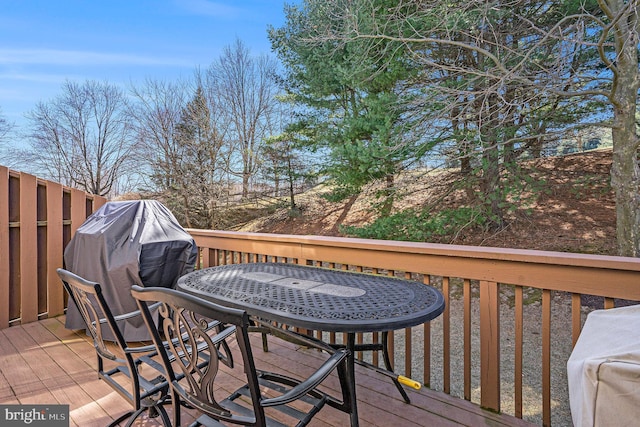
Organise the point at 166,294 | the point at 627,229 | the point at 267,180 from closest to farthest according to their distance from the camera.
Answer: the point at 166,294
the point at 627,229
the point at 267,180

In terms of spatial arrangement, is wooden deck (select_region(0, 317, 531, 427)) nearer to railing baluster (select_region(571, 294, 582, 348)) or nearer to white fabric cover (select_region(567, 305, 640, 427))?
railing baluster (select_region(571, 294, 582, 348))

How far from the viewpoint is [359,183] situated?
24.8ft

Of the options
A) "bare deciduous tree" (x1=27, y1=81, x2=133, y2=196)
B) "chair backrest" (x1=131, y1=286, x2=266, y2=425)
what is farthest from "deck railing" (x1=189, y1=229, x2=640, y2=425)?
"bare deciduous tree" (x1=27, y1=81, x2=133, y2=196)

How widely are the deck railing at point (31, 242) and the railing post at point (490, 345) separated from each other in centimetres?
352

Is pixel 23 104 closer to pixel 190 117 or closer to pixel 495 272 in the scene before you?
pixel 190 117

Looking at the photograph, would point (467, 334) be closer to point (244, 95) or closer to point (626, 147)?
point (626, 147)

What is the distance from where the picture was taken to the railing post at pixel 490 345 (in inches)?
69.8

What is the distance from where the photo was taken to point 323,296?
160cm

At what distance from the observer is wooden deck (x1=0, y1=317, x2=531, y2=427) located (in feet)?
5.77

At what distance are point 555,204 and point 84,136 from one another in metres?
12.7

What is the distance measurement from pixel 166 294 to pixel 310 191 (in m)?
10.1

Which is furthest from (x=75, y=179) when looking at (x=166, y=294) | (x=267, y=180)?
(x=166, y=294)

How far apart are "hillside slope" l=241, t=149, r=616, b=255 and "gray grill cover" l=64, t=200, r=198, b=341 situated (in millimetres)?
5231

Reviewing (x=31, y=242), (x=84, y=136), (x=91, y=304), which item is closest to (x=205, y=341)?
(x=91, y=304)
